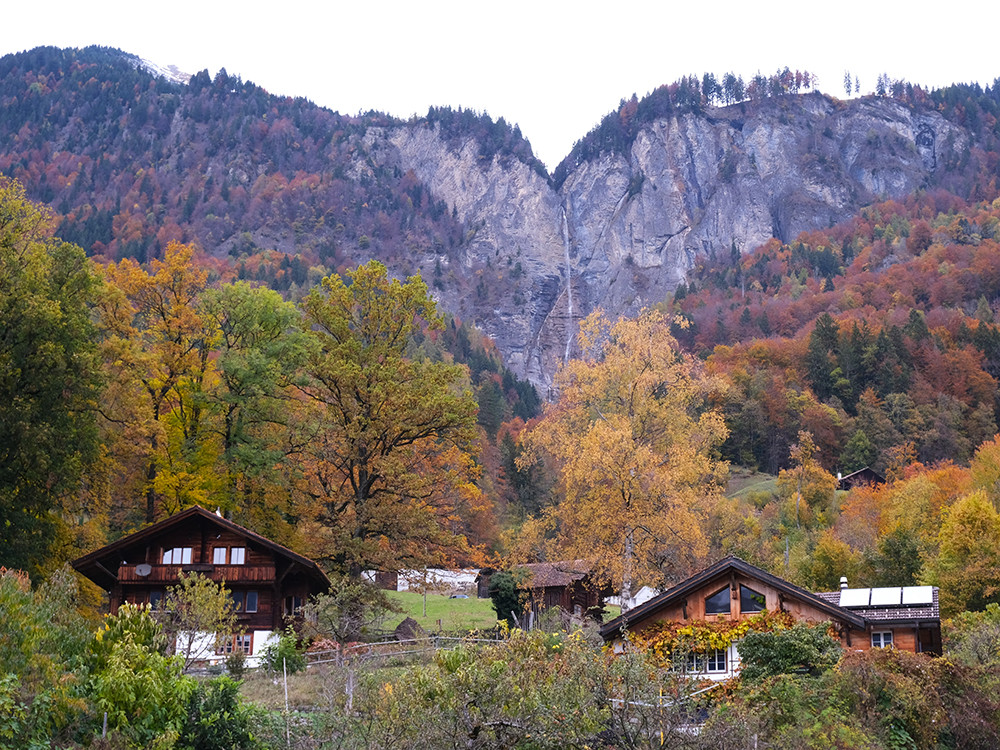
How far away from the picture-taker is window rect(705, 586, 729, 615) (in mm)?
26234

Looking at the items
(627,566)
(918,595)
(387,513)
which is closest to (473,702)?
(918,595)

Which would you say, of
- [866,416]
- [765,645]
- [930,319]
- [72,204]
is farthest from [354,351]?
[72,204]

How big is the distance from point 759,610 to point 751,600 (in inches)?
13.2

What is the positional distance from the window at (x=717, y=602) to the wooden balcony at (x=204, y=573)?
15930mm

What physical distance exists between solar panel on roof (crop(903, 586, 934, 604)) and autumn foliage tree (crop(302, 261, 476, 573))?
1486 centimetres

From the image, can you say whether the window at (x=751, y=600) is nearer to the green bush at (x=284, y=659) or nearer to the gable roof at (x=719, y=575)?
the gable roof at (x=719, y=575)

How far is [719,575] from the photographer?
2605 cm

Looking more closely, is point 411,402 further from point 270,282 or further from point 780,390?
point 270,282

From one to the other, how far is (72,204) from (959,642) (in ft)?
668

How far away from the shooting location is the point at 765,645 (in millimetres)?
22969

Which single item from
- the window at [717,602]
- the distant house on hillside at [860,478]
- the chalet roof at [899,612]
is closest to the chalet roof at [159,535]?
the window at [717,602]

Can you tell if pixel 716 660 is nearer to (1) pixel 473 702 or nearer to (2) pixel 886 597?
(2) pixel 886 597

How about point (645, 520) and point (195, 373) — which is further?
point (195, 373)

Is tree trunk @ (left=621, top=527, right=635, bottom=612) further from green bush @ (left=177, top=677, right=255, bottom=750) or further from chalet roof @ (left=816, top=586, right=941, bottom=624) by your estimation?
green bush @ (left=177, top=677, right=255, bottom=750)
